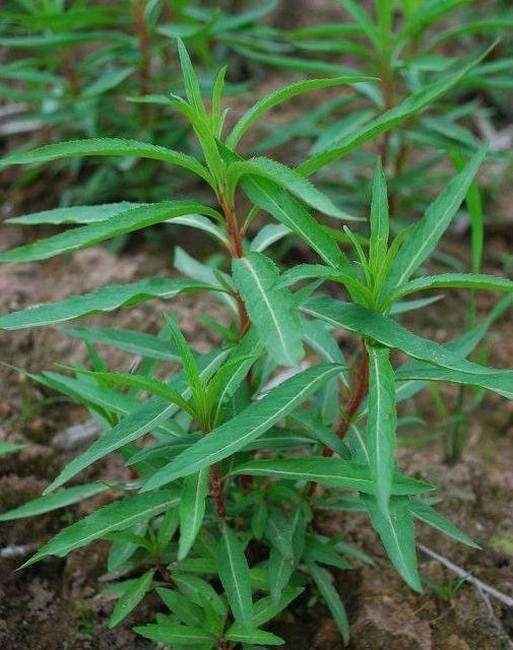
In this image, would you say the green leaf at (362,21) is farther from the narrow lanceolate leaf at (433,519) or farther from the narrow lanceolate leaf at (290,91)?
the narrow lanceolate leaf at (433,519)

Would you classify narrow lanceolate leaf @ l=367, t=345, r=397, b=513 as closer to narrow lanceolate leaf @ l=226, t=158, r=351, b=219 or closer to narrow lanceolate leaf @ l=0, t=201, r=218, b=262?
narrow lanceolate leaf @ l=226, t=158, r=351, b=219

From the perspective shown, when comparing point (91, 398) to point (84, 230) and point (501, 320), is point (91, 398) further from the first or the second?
point (501, 320)

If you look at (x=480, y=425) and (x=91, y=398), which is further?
(x=480, y=425)

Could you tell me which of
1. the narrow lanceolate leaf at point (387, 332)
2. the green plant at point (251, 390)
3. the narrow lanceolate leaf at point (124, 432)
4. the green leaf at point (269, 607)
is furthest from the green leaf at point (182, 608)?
the narrow lanceolate leaf at point (387, 332)

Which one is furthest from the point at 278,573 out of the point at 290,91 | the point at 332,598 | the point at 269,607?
the point at 290,91

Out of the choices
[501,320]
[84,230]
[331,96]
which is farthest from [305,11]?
[84,230]

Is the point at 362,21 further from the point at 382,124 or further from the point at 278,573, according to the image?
the point at 278,573
